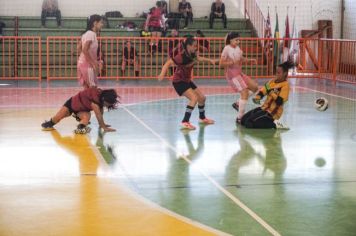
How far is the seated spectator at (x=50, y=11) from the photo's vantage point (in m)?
25.3

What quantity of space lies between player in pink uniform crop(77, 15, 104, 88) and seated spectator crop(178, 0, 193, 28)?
13.9m

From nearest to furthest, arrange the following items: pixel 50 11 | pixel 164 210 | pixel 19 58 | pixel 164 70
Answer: pixel 164 210
pixel 164 70
pixel 19 58
pixel 50 11

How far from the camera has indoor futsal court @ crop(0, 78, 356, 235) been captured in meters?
6.08

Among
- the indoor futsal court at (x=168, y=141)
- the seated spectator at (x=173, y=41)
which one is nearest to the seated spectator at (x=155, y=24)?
the indoor futsal court at (x=168, y=141)

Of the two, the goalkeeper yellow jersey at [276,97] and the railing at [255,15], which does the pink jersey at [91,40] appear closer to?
the goalkeeper yellow jersey at [276,97]

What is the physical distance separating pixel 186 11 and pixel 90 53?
14.4 m

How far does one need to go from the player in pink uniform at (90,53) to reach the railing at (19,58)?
36.8 feet

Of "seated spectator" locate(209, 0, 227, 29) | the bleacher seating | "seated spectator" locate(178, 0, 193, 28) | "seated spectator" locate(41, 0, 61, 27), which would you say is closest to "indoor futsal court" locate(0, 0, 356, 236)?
the bleacher seating

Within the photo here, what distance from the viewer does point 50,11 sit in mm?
25531

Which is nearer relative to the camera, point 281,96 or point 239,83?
point 281,96

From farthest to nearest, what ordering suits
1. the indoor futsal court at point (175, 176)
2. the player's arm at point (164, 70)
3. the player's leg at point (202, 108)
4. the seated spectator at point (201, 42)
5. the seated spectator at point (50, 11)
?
the seated spectator at point (50, 11) < the seated spectator at point (201, 42) < the player's leg at point (202, 108) < the player's arm at point (164, 70) < the indoor futsal court at point (175, 176)

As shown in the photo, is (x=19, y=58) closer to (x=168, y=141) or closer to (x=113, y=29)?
(x=113, y=29)

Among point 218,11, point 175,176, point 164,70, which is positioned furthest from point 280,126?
point 218,11

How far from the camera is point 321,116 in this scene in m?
13.4
